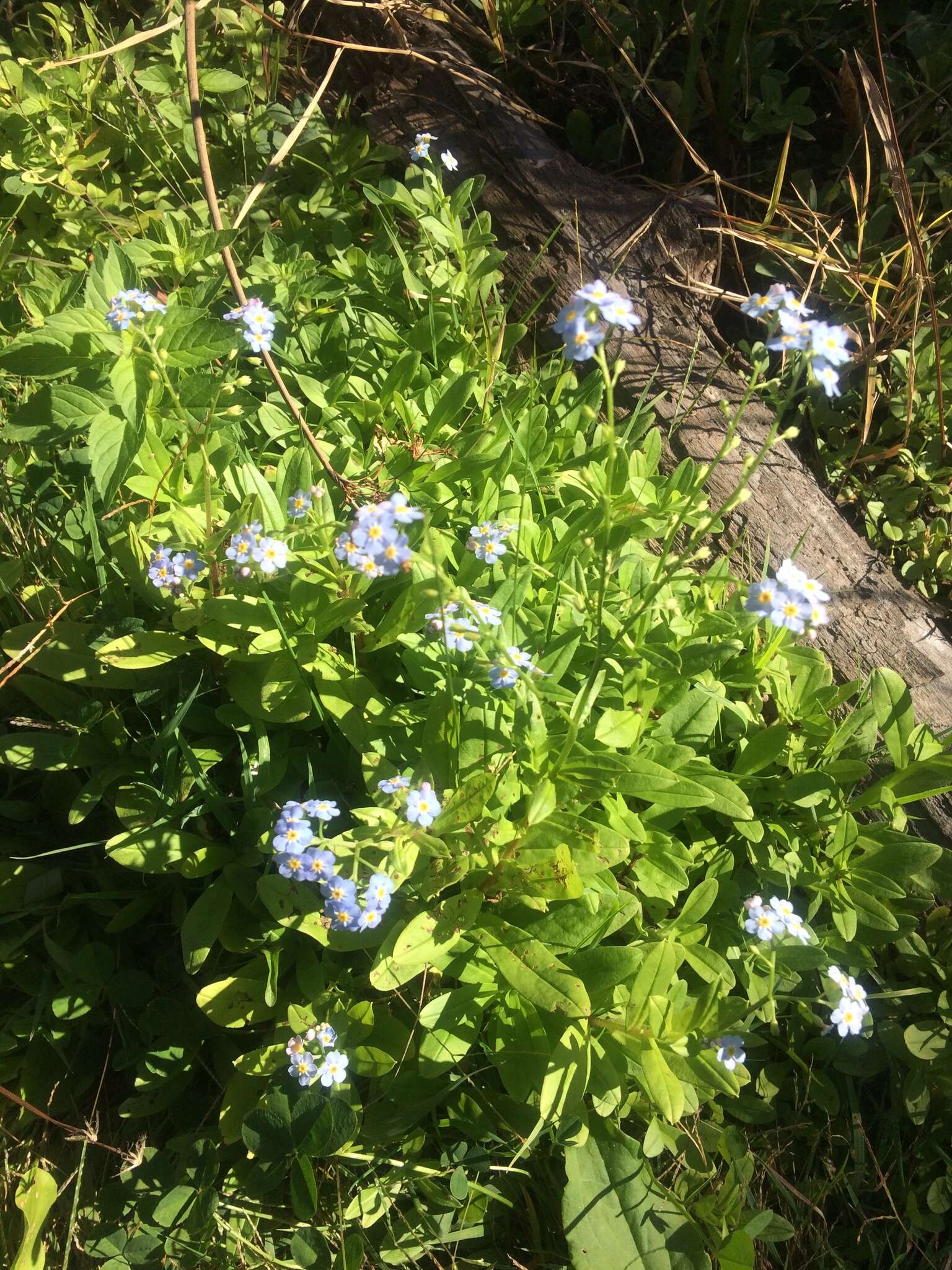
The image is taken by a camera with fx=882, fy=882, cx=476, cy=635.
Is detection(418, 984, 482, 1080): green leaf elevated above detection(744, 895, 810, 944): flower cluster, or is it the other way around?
detection(744, 895, 810, 944): flower cluster

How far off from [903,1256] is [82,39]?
486 cm

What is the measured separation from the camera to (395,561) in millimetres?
1477

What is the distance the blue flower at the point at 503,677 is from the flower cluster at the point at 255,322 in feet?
3.16

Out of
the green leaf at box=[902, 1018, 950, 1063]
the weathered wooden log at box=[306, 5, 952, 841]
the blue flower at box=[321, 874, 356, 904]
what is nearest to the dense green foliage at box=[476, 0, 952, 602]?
the weathered wooden log at box=[306, 5, 952, 841]

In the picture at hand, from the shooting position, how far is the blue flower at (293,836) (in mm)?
1646

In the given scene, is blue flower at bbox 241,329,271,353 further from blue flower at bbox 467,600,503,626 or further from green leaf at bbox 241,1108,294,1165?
green leaf at bbox 241,1108,294,1165

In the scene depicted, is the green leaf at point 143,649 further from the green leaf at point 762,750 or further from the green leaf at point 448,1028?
the green leaf at point 762,750

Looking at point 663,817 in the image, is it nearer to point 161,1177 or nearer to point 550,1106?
point 550,1106

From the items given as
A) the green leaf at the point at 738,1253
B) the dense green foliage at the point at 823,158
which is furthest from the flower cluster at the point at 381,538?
the dense green foliage at the point at 823,158

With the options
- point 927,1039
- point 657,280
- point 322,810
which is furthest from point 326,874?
Answer: point 657,280

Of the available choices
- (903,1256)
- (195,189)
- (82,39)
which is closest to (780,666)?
(903,1256)

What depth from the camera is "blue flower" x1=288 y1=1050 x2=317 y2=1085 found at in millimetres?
1794

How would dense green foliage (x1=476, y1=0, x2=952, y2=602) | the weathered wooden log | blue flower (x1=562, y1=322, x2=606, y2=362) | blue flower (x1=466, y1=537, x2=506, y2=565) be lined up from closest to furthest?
blue flower (x1=562, y1=322, x2=606, y2=362), blue flower (x1=466, y1=537, x2=506, y2=565), the weathered wooden log, dense green foliage (x1=476, y1=0, x2=952, y2=602)

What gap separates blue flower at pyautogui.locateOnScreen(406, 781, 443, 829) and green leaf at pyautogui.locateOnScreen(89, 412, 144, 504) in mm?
883
